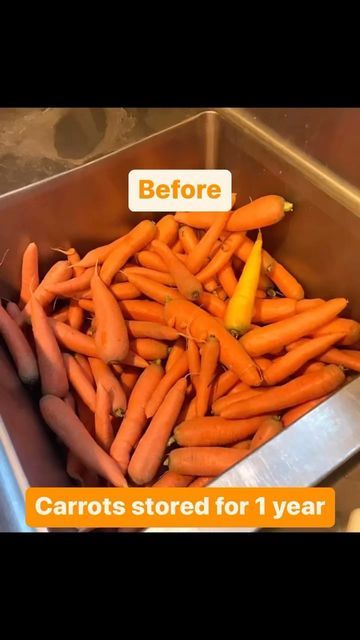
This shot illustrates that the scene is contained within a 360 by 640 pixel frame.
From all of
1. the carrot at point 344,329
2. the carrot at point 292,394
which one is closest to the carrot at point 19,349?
the carrot at point 292,394

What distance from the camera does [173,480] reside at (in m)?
0.62

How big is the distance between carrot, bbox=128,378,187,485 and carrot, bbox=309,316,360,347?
0.20 metres

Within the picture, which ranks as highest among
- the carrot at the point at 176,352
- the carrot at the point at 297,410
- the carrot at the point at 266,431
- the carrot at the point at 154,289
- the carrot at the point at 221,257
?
the carrot at the point at 221,257

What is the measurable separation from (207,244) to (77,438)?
34 cm

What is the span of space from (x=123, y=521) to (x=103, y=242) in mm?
456

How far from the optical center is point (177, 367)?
2.37ft

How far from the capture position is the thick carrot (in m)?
→ 0.68

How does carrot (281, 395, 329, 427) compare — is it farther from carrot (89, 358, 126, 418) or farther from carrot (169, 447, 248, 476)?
carrot (89, 358, 126, 418)

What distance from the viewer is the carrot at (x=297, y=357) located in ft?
2.26

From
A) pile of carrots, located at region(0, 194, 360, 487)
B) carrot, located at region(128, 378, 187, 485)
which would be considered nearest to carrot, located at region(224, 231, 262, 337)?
pile of carrots, located at region(0, 194, 360, 487)

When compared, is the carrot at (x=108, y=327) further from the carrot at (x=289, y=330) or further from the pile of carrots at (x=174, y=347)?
the carrot at (x=289, y=330)

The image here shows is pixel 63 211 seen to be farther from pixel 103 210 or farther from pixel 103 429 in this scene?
pixel 103 429

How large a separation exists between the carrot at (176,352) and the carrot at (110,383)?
0.25 feet

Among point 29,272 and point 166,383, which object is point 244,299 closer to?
point 166,383
